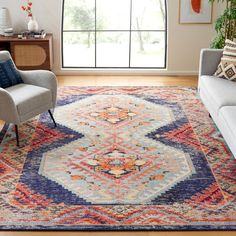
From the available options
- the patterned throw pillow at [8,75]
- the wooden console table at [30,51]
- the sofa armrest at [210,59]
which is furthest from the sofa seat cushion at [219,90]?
the wooden console table at [30,51]

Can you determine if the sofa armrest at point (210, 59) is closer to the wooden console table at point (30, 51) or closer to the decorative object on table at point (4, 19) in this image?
the wooden console table at point (30, 51)

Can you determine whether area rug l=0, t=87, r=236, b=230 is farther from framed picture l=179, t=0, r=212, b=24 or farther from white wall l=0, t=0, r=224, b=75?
framed picture l=179, t=0, r=212, b=24

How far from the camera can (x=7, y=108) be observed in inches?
185

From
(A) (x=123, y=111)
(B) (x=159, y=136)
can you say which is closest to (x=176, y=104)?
(A) (x=123, y=111)

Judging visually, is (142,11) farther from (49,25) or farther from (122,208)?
(122,208)

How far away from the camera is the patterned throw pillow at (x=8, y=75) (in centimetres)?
522

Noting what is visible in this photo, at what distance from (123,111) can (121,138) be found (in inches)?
34.0

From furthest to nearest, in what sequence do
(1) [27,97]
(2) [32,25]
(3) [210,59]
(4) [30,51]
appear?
(2) [32,25] → (4) [30,51] → (3) [210,59] → (1) [27,97]

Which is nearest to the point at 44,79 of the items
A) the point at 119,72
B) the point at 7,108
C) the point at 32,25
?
the point at 7,108

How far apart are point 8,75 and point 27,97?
0.51m

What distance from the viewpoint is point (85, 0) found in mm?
7594

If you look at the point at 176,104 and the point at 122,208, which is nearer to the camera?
the point at 122,208

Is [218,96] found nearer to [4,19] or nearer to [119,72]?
[119,72]

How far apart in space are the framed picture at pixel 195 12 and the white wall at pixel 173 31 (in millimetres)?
65
